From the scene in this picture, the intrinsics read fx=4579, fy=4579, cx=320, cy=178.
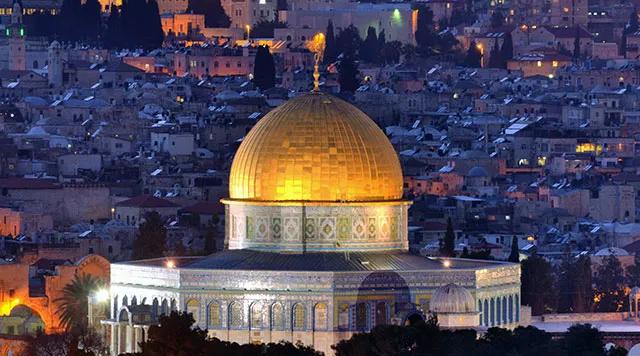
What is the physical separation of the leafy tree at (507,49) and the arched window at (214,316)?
369 ft

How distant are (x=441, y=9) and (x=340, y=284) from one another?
138 m

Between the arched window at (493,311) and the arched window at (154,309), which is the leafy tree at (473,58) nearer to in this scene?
the arched window at (493,311)

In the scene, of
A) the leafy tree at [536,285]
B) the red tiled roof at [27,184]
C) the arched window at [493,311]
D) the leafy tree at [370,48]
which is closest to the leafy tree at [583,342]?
the arched window at [493,311]

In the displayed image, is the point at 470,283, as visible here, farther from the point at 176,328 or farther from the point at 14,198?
the point at 14,198

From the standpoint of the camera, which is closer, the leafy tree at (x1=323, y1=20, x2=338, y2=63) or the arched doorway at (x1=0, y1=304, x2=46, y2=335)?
the arched doorway at (x1=0, y1=304, x2=46, y2=335)

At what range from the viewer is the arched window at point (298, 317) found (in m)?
59.1

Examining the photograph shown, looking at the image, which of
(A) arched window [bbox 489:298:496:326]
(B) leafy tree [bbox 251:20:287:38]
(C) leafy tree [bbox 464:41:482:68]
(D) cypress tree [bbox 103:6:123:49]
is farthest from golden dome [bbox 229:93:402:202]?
(B) leafy tree [bbox 251:20:287:38]

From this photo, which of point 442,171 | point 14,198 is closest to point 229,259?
point 14,198

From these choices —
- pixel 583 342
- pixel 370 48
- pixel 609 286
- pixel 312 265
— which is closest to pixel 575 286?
pixel 609 286

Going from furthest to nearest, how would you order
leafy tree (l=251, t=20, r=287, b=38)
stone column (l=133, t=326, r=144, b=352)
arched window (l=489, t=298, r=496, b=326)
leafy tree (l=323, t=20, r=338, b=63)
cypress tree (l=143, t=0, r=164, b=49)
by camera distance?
leafy tree (l=251, t=20, r=287, b=38) < leafy tree (l=323, t=20, r=338, b=63) < cypress tree (l=143, t=0, r=164, b=49) < arched window (l=489, t=298, r=496, b=326) < stone column (l=133, t=326, r=144, b=352)

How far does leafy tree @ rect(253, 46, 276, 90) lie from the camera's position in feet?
481

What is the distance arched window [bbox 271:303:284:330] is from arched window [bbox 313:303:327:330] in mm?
443

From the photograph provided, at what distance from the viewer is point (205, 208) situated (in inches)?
4033

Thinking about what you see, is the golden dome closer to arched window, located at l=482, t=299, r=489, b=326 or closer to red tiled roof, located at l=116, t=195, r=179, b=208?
arched window, located at l=482, t=299, r=489, b=326
